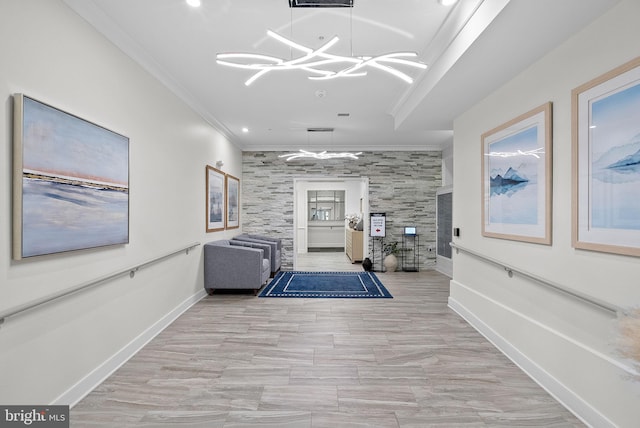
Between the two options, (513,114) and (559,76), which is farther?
(513,114)

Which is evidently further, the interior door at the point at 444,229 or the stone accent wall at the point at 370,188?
the stone accent wall at the point at 370,188

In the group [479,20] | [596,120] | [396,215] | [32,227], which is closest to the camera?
[32,227]

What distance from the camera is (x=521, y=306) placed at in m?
3.00

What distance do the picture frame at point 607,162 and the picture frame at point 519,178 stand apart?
315 millimetres

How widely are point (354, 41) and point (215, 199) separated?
362 cm

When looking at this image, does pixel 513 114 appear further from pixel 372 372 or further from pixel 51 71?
pixel 51 71

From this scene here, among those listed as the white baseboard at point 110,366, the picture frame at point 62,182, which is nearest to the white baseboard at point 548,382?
the white baseboard at point 110,366

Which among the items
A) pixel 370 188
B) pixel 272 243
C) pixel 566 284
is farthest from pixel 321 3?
pixel 370 188

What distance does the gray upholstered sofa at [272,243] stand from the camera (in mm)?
6781

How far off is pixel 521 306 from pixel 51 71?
4.08 meters

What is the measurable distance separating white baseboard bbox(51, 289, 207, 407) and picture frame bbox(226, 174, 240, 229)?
2708 millimetres

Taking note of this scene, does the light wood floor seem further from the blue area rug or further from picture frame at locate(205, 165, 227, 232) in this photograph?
picture frame at locate(205, 165, 227, 232)

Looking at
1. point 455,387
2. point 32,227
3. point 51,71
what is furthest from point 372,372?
point 51,71

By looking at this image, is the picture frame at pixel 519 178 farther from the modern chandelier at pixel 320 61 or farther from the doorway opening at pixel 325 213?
the doorway opening at pixel 325 213
